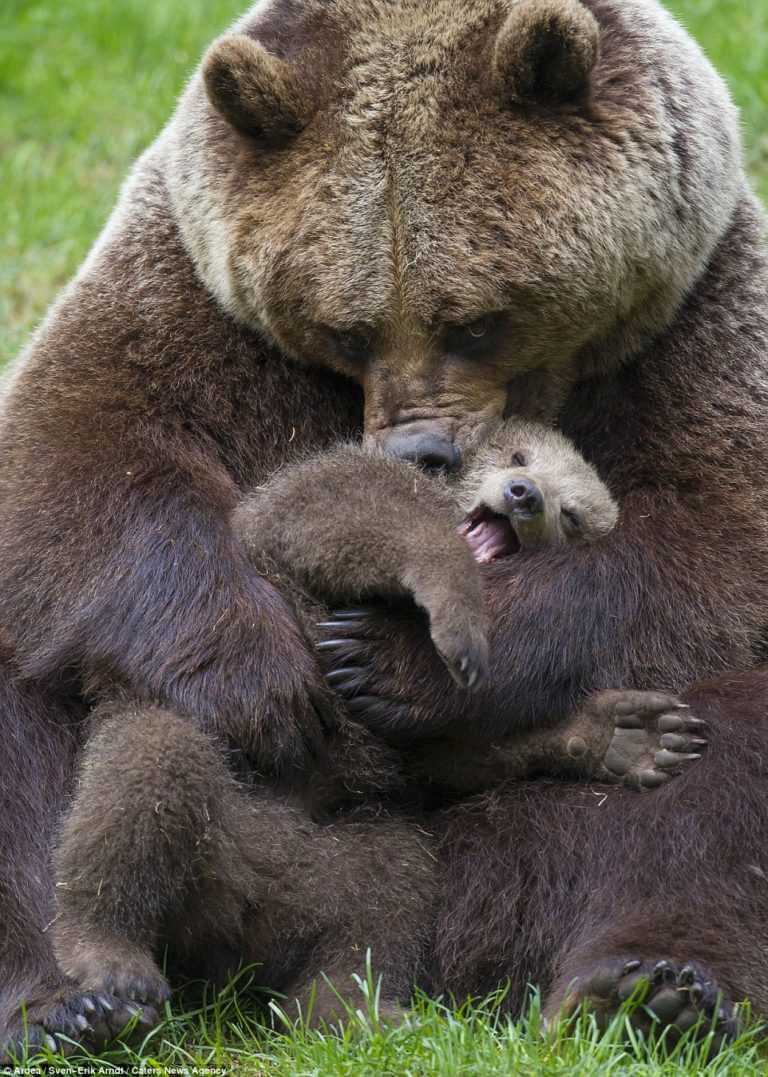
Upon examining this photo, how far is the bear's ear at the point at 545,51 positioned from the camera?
6500 millimetres

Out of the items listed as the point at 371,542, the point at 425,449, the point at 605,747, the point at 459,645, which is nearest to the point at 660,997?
the point at 605,747

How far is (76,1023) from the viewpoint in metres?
5.65

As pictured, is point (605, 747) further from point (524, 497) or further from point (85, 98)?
point (85, 98)

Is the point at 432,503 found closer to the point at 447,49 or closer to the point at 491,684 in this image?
the point at 491,684

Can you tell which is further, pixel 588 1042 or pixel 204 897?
pixel 204 897

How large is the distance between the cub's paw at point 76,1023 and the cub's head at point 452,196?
2.29 metres

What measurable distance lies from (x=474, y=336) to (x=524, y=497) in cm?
65

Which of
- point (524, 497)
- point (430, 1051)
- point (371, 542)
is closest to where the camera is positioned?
point (430, 1051)

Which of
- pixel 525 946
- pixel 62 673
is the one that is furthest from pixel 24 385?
pixel 525 946

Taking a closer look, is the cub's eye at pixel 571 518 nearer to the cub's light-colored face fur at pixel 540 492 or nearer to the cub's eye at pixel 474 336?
the cub's light-colored face fur at pixel 540 492

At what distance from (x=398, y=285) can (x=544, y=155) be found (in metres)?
0.72

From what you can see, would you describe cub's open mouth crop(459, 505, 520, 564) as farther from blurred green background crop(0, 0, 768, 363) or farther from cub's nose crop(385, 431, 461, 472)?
blurred green background crop(0, 0, 768, 363)

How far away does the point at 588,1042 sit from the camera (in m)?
5.44

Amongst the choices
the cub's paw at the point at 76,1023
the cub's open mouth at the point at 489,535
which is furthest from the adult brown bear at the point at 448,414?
the cub's paw at the point at 76,1023
